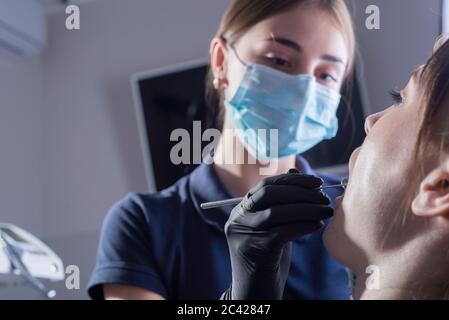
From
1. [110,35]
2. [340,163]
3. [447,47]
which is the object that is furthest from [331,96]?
[110,35]

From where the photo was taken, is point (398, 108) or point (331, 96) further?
point (331, 96)

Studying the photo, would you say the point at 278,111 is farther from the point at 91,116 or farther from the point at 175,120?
the point at 91,116

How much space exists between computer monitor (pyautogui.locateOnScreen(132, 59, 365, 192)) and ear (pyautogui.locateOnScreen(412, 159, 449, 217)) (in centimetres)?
23

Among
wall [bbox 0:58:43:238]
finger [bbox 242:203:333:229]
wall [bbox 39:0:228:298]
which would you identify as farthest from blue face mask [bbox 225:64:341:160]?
wall [bbox 0:58:43:238]

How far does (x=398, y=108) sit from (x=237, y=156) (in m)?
0.29

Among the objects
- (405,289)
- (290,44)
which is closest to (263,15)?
(290,44)

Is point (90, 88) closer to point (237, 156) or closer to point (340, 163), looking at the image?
point (237, 156)

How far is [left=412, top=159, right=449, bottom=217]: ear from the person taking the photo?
585 millimetres

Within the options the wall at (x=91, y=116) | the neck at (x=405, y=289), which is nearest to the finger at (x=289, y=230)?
the neck at (x=405, y=289)

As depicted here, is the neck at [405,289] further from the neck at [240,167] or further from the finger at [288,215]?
the neck at [240,167]

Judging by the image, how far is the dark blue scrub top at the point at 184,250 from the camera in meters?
0.80

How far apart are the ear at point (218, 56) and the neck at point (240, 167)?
0.12 m

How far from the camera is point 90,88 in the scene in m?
0.86

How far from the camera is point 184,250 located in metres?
0.84
